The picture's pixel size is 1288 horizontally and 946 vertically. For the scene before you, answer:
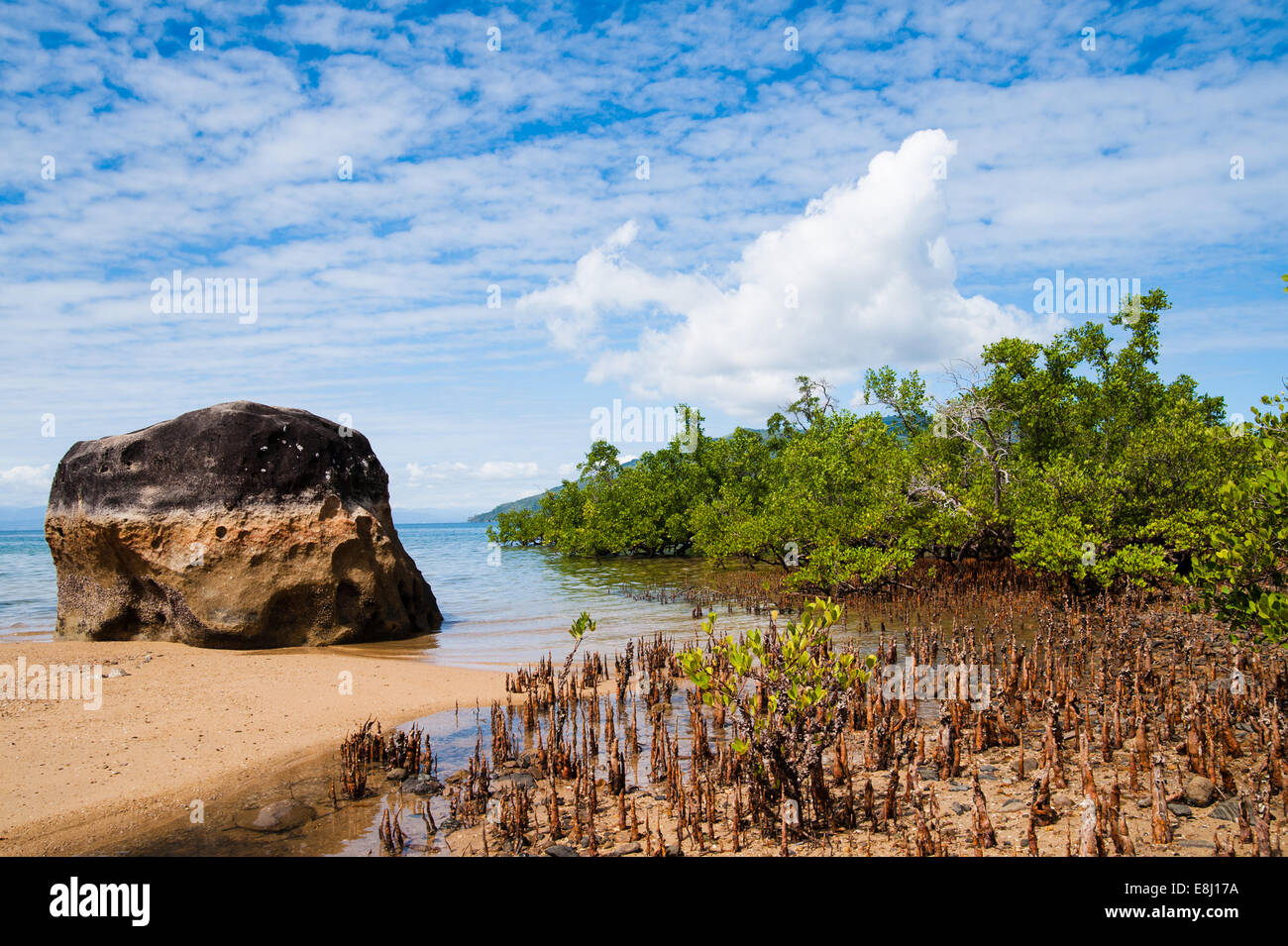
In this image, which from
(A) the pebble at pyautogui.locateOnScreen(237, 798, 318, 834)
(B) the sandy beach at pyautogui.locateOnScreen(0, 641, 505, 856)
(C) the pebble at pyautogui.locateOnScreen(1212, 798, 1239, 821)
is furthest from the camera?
(B) the sandy beach at pyautogui.locateOnScreen(0, 641, 505, 856)

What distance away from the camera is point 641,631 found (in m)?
14.7

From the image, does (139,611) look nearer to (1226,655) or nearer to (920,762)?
(920,762)

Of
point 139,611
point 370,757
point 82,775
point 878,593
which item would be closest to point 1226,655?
point 878,593

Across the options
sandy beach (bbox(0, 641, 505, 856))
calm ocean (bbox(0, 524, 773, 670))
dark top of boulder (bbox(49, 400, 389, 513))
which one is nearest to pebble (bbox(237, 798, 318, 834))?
sandy beach (bbox(0, 641, 505, 856))

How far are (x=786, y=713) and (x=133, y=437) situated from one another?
12610 mm

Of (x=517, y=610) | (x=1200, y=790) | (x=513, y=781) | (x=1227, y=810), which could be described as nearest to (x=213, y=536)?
(x=517, y=610)

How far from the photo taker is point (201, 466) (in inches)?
500

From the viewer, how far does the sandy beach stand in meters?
5.91

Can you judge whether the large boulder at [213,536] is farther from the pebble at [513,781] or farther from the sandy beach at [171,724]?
the pebble at [513,781]

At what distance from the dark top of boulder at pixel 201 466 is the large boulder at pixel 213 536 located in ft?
0.06

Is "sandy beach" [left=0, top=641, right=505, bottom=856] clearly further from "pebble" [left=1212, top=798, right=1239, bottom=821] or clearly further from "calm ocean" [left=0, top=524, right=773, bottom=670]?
"pebble" [left=1212, top=798, right=1239, bottom=821]

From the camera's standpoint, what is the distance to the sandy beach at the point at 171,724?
5906 millimetres

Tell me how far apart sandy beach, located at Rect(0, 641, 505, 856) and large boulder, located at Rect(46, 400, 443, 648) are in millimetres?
678

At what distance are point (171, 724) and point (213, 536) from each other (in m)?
5.17
